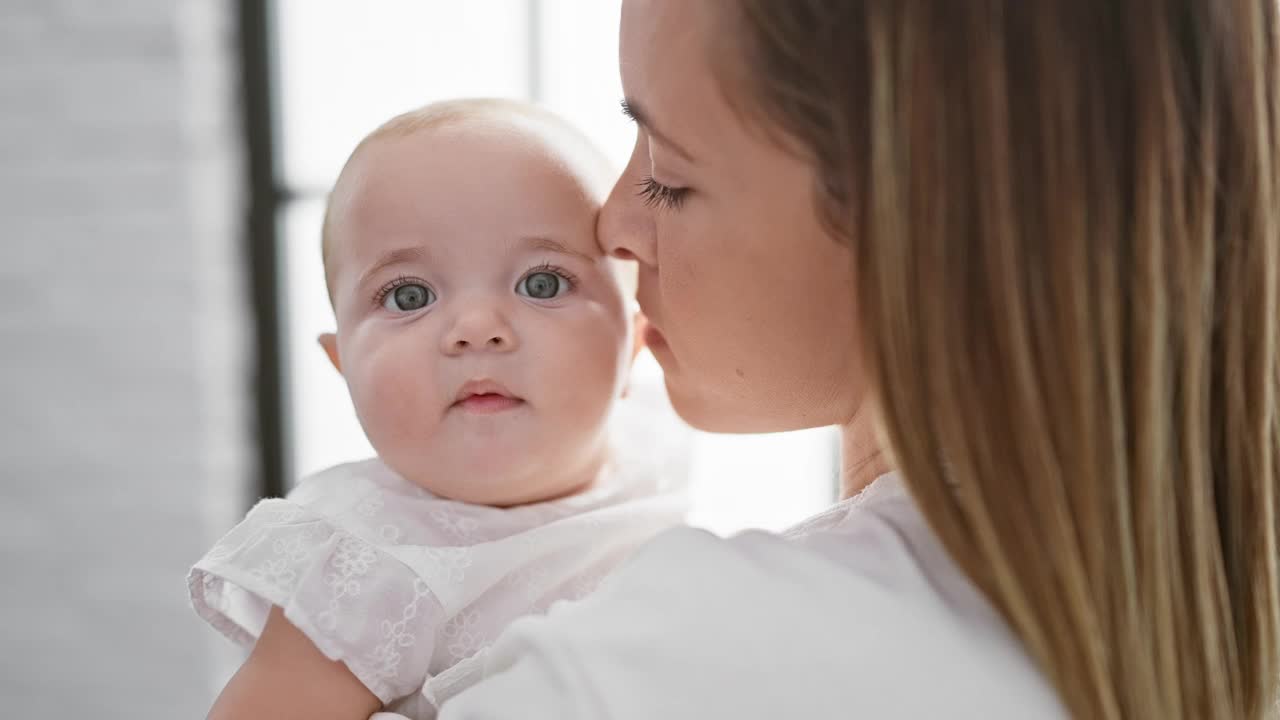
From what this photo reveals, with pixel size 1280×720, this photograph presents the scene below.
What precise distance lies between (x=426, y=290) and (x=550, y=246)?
4.4 inches

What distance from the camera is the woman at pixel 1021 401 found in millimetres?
662

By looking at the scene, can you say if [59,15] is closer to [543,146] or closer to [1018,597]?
[543,146]

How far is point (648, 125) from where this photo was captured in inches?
34.3

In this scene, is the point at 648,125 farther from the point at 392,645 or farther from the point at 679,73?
the point at 392,645

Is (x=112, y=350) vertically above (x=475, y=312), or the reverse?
(x=475, y=312)

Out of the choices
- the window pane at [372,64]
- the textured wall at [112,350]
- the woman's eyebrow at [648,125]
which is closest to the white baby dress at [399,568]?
the woman's eyebrow at [648,125]

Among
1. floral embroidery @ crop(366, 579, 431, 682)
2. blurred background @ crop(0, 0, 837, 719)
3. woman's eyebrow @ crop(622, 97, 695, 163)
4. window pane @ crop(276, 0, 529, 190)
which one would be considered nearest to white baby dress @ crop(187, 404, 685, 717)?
floral embroidery @ crop(366, 579, 431, 682)

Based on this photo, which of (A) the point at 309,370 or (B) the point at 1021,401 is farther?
(A) the point at 309,370

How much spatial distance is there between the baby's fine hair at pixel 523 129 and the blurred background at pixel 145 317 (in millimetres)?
1248

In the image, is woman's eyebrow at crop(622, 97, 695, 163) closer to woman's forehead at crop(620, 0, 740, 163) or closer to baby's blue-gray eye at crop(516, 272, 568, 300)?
woman's forehead at crop(620, 0, 740, 163)

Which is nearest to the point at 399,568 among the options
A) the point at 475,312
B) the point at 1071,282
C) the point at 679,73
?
the point at 475,312

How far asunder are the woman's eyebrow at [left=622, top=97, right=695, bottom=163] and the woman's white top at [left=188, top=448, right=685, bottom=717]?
0.35 meters

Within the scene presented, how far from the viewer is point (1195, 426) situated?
71 centimetres

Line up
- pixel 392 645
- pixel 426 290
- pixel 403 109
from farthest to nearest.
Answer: pixel 403 109
pixel 426 290
pixel 392 645
